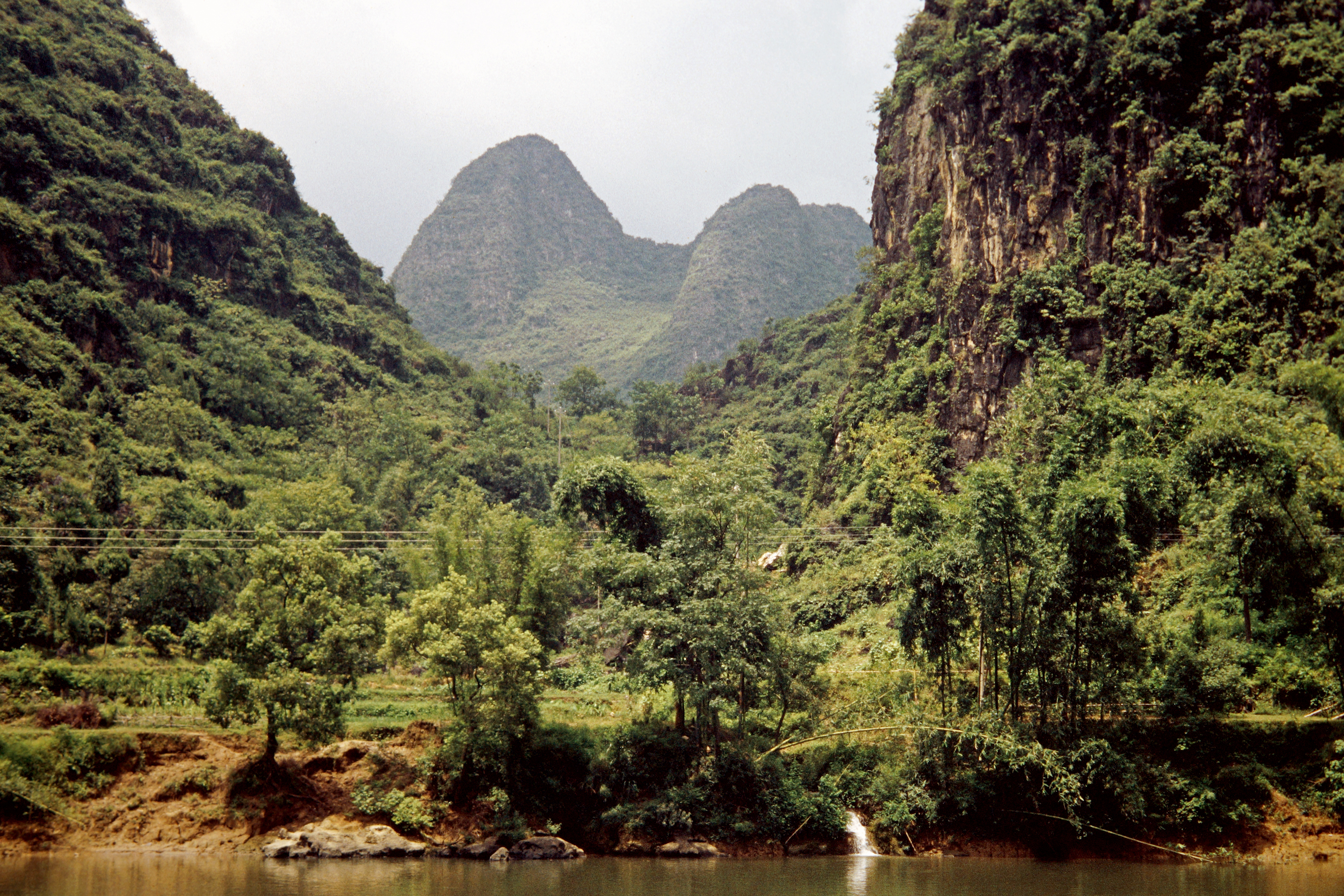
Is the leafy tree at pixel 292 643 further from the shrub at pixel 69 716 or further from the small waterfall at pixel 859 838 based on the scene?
the small waterfall at pixel 859 838

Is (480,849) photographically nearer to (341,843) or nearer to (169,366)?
(341,843)

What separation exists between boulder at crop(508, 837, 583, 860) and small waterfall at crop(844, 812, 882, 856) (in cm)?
662

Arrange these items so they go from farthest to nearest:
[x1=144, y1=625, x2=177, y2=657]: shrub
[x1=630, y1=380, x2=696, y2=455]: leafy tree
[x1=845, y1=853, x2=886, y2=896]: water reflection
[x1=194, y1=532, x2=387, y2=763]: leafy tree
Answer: [x1=630, y1=380, x2=696, y2=455]: leafy tree, [x1=144, y1=625, x2=177, y2=657]: shrub, [x1=194, y1=532, x2=387, y2=763]: leafy tree, [x1=845, y1=853, x2=886, y2=896]: water reflection

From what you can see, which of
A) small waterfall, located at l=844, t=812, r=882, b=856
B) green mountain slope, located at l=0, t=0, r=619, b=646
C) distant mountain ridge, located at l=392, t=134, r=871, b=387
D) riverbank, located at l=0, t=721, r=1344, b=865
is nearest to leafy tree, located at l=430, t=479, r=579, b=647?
riverbank, located at l=0, t=721, r=1344, b=865

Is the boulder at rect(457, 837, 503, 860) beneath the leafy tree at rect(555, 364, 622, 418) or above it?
beneath

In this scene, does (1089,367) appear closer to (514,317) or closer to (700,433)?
(700,433)

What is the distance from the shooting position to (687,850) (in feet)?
77.2

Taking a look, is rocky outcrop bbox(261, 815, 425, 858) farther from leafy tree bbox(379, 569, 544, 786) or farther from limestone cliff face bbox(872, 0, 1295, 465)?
limestone cliff face bbox(872, 0, 1295, 465)

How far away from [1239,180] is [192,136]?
6481 cm

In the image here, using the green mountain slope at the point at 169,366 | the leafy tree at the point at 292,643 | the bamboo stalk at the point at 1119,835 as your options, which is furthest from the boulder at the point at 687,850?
the green mountain slope at the point at 169,366

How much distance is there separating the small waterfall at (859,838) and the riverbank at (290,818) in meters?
0.29

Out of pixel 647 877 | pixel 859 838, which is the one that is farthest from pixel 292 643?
pixel 859 838

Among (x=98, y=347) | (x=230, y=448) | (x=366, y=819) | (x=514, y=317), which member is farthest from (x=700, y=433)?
(x=514, y=317)

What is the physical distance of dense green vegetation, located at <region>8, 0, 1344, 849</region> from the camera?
2247 cm
